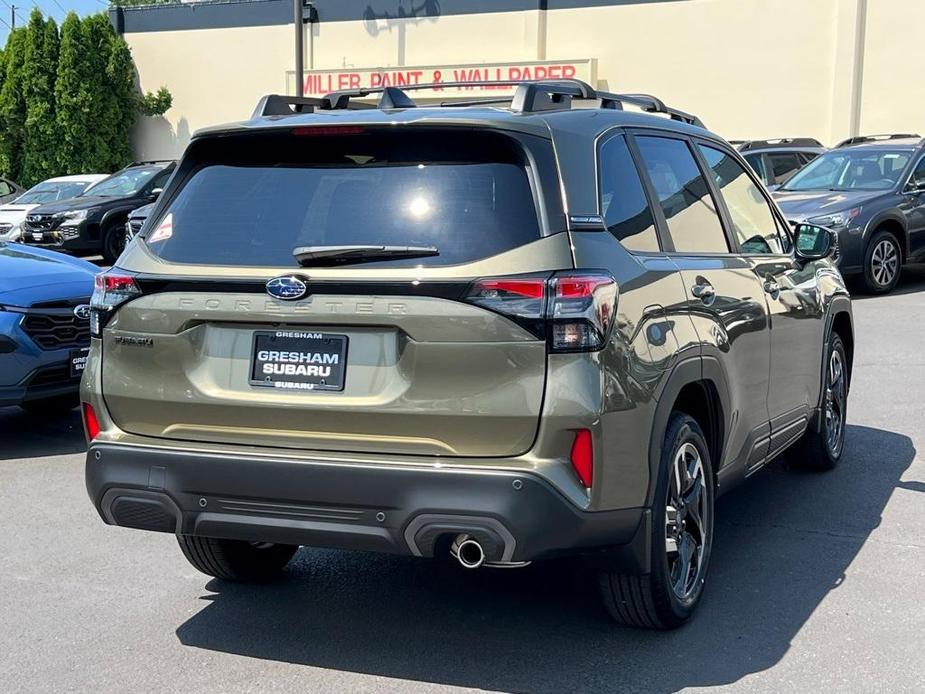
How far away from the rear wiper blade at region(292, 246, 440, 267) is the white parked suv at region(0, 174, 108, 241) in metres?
16.3

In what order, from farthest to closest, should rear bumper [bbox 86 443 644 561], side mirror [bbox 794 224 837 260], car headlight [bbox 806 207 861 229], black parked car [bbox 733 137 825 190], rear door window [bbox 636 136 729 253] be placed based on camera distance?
black parked car [bbox 733 137 825 190] → car headlight [bbox 806 207 861 229] → side mirror [bbox 794 224 837 260] → rear door window [bbox 636 136 729 253] → rear bumper [bbox 86 443 644 561]

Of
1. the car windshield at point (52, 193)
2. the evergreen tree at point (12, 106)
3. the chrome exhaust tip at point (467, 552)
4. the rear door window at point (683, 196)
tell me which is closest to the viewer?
the chrome exhaust tip at point (467, 552)

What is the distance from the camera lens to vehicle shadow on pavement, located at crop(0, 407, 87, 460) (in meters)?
7.42

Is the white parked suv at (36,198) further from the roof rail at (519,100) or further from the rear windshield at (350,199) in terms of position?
the rear windshield at (350,199)

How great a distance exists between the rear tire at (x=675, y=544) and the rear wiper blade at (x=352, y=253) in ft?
3.66

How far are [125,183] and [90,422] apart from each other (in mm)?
16209

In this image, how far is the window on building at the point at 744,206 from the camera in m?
5.31

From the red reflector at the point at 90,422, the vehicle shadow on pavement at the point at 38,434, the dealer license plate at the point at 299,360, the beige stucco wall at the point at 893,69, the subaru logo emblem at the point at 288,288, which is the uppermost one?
the beige stucco wall at the point at 893,69

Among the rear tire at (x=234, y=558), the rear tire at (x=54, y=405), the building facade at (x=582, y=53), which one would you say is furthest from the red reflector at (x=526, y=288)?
the building facade at (x=582, y=53)

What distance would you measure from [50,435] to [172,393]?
432cm

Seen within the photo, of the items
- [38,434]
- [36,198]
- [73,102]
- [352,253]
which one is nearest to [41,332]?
[38,434]

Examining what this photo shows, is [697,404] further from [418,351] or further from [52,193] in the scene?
[52,193]

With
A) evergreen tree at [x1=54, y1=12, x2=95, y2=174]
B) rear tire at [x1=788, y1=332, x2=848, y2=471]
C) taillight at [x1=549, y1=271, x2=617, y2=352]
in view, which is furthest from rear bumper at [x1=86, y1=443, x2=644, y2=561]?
evergreen tree at [x1=54, y1=12, x2=95, y2=174]

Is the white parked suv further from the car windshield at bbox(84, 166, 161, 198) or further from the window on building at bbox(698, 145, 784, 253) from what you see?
the window on building at bbox(698, 145, 784, 253)
